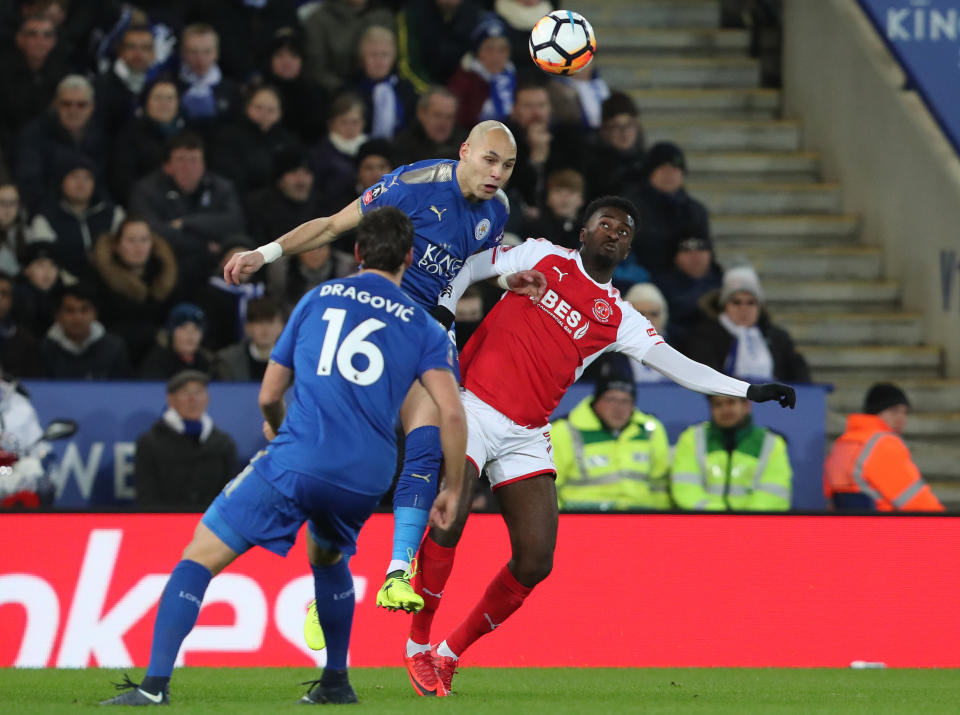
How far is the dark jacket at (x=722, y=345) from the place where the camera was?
1180cm

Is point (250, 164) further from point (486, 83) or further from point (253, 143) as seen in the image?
point (486, 83)

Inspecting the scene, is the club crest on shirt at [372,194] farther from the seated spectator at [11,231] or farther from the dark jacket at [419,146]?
the seated spectator at [11,231]

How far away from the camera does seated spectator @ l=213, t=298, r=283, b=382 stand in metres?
11.3

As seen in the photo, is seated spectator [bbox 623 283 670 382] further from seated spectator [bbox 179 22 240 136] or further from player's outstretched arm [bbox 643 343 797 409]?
seated spectator [bbox 179 22 240 136]

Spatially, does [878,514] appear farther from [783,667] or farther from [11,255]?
[11,255]

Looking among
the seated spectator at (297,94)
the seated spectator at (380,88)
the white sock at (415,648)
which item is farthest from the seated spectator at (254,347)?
the white sock at (415,648)

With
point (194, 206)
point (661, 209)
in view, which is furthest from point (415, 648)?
point (661, 209)

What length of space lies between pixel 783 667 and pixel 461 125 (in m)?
5.98

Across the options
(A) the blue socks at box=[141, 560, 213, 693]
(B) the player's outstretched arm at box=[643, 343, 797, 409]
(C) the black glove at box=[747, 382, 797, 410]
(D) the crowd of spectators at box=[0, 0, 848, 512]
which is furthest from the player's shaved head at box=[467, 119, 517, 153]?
(D) the crowd of spectators at box=[0, 0, 848, 512]

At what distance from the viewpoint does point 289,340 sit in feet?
21.0

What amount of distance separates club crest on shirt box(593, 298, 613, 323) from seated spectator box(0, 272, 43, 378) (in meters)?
4.93

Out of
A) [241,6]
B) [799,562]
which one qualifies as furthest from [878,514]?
[241,6]

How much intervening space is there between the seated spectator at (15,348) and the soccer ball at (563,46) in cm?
448

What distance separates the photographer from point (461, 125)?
13.7 meters
